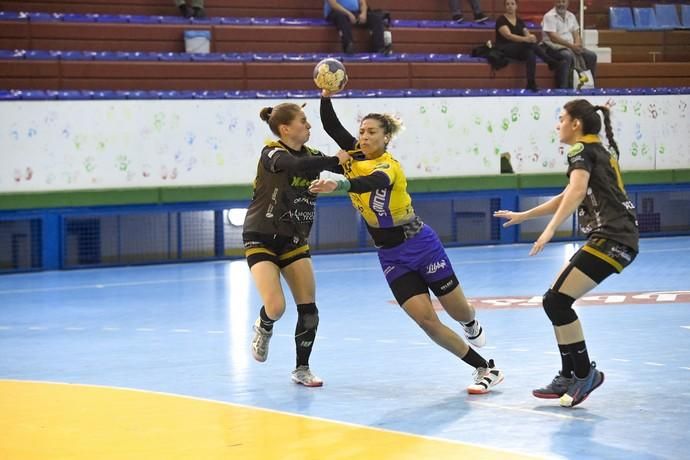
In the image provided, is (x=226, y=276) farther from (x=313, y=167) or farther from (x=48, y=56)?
(x=313, y=167)

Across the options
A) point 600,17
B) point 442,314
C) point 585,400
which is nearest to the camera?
point 585,400

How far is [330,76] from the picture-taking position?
8492 mm

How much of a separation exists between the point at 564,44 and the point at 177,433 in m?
15.1

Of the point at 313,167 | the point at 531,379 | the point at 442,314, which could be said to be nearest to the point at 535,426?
the point at 531,379

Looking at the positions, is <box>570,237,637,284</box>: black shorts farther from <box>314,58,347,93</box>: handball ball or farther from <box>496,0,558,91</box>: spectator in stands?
<box>496,0,558,91</box>: spectator in stands

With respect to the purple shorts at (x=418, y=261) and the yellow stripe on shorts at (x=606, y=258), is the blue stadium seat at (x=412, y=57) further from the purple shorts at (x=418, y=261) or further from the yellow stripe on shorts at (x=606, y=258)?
the yellow stripe on shorts at (x=606, y=258)

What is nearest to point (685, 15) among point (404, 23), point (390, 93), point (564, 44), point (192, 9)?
point (564, 44)

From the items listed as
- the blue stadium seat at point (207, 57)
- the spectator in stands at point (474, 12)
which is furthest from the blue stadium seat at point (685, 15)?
the blue stadium seat at point (207, 57)

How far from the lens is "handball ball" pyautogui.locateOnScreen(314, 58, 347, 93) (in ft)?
27.9

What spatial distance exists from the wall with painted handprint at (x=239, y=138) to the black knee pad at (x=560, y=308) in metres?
10.2

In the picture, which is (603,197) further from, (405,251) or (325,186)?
(325,186)

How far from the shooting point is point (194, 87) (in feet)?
58.2

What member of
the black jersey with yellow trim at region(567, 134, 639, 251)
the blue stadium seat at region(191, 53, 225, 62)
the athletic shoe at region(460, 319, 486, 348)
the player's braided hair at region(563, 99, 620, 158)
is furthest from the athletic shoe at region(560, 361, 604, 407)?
the blue stadium seat at region(191, 53, 225, 62)

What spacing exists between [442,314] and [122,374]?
408 cm
